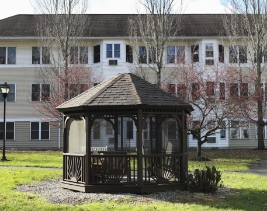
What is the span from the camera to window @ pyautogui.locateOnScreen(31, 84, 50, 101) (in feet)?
109

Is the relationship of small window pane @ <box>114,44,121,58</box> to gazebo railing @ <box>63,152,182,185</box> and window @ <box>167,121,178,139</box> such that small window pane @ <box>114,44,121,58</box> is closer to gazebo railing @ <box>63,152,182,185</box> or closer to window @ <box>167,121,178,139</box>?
window @ <box>167,121,178,139</box>

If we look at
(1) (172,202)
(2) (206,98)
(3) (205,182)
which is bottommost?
(1) (172,202)

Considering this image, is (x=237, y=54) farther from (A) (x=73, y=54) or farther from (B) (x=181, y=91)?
(A) (x=73, y=54)

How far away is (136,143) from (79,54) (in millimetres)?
20446

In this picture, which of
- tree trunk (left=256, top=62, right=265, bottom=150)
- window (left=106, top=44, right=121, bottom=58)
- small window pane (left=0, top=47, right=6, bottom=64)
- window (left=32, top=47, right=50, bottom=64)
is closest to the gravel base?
tree trunk (left=256, top=62, right=265, bottom=150)

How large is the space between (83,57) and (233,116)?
1360 centimetres

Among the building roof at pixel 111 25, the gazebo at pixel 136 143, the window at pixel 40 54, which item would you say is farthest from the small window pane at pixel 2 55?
the gazebo at pixel 136 143

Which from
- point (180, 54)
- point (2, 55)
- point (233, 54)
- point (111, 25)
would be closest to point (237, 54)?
point (233, 54)

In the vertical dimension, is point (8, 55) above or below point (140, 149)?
above

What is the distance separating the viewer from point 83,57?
109 feet

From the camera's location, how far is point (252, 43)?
101 feet

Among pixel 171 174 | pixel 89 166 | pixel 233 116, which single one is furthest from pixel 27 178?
pixel 233 116

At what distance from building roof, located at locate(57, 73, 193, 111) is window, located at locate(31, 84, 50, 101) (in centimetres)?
1950

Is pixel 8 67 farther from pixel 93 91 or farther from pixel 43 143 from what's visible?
pixel 93 91
